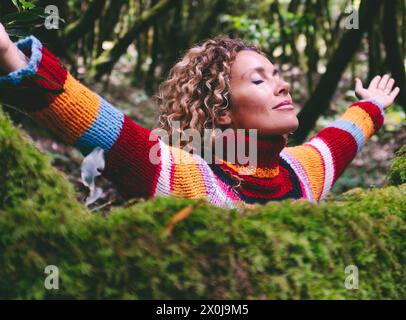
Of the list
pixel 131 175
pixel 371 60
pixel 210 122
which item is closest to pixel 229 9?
pixel 371 60

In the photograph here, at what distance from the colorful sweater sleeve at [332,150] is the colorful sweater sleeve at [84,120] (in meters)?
0.79

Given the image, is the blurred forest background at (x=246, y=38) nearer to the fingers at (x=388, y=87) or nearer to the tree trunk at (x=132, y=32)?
the tree trunk at (x=132, y=32)

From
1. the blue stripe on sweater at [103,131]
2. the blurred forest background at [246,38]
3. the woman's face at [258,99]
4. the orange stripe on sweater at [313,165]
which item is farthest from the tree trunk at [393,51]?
the blue stripe on sweater at [103,131]

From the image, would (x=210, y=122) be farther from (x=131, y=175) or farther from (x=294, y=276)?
(x=294, y=276)

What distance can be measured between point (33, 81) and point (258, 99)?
3.32 feet

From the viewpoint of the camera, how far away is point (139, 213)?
1.02 m

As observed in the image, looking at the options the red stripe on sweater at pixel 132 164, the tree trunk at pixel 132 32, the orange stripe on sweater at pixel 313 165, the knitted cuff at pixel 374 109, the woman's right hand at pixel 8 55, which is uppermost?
the tree trunk at pixel 132 32

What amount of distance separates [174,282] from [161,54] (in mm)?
6899

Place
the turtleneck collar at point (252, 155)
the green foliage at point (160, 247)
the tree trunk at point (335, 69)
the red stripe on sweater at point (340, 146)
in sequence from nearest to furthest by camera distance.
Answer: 1. the green foliage at point (160, 247)
2. the turtleneck collar at point (252, 155)
3. the red stripe on sweater at point (340, 146)
4. the tree trunk at point (335, 69)

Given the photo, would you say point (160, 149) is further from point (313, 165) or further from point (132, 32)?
point (132, 32)

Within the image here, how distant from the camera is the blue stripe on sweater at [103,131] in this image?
1531 millimetres

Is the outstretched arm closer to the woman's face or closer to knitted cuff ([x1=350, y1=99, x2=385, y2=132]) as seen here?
knitted cuff ([x1=350, y1=99, x2=385, y2=132])

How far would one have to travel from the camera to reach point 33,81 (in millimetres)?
1342

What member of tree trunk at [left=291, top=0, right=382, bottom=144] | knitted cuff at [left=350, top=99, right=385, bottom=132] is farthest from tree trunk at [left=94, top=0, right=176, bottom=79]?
knitted cuff at [left=350, top=99, right=385, bottom=132]
